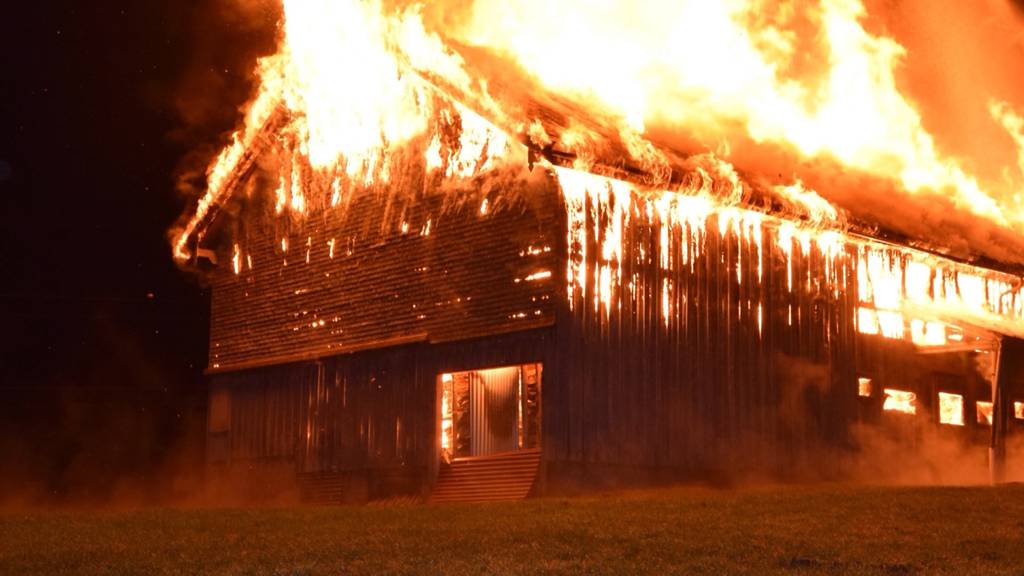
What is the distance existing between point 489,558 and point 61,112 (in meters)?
33.0

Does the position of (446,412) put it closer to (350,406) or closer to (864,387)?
(350,406)

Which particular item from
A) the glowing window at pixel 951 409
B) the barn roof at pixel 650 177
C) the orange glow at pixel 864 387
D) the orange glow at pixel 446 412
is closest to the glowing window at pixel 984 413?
the glowing window at pixel 951 409

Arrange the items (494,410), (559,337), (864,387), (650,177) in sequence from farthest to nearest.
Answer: (864,387), (494,410), (650,177), (559,337)

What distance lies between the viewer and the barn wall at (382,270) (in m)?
24.9

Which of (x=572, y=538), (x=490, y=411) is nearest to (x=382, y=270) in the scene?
(x=490, y=411)

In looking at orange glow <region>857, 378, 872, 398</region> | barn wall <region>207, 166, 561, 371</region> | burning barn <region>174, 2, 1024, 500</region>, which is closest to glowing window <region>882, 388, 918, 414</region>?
burning barn <region>174, 2, 1024, 500</region>

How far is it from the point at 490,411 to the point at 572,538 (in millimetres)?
8347

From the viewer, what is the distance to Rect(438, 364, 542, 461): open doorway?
2492cm

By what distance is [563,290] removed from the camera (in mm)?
24141

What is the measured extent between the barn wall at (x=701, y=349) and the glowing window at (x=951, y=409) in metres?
3.53

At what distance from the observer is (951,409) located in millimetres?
32125

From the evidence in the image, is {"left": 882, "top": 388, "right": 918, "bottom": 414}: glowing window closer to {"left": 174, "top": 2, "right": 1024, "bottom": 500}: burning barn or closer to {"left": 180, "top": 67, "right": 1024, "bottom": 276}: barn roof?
{"left": 174, "top": 2, "right": 1024, "bottom": 500}: burning barn

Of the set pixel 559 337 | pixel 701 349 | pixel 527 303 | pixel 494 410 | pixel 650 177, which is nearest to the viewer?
pixel 559 337

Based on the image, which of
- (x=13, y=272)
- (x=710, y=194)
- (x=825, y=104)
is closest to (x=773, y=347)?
(x=710, y=194)
